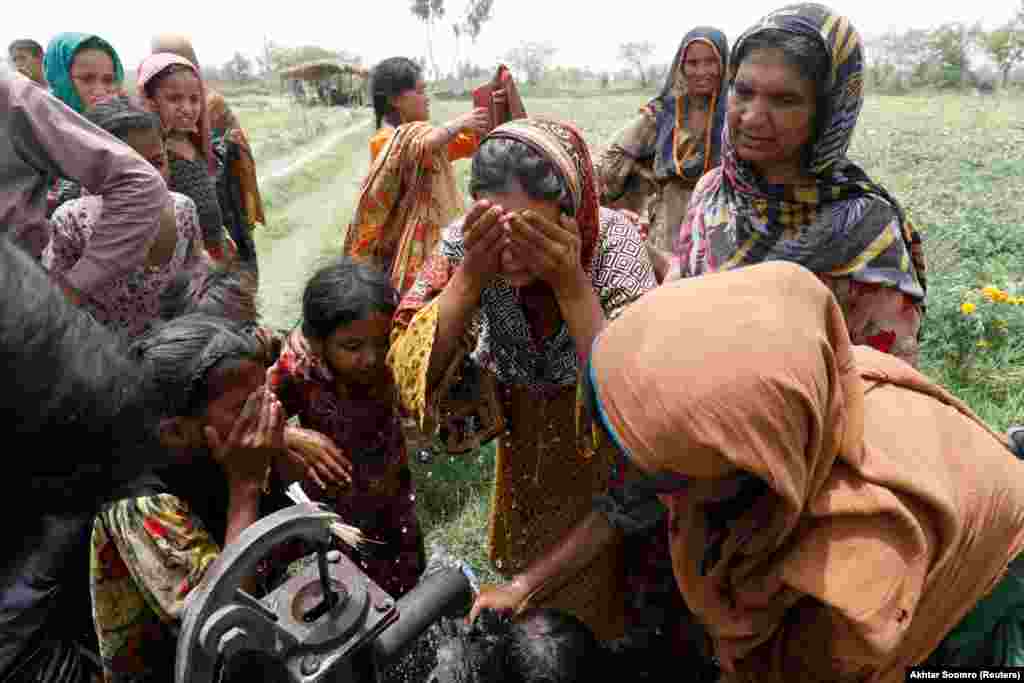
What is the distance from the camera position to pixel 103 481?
3.10 feet

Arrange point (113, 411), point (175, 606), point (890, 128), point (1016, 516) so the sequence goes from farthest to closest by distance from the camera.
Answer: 1. point (890, 128)
2. point (175, 606)
3. point (1016, 516)
4. point (113, 411)

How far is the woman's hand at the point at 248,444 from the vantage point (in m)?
1.66

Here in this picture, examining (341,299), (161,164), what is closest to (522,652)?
→ (341,299)

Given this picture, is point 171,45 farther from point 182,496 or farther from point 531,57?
point 531,57

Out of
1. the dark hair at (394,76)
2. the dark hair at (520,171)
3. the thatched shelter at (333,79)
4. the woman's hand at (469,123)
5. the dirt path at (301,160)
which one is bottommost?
the dirt path at (301,160)

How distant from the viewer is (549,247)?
1657 mm

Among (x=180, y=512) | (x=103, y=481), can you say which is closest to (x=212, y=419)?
(x=180, y=512)

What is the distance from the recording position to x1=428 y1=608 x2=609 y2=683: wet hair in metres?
1.50

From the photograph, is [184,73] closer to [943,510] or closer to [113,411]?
[113,411]

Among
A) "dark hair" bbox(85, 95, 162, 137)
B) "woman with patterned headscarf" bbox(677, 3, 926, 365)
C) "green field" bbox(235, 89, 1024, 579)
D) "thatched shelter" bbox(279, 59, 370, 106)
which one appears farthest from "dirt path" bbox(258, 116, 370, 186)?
"thatched shelter" bbox(279, 59, 370, 106)

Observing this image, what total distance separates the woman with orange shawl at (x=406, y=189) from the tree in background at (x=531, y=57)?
85.2 metres

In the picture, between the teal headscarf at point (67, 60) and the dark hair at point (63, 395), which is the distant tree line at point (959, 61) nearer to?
the teal headscarf at point (67, 60)

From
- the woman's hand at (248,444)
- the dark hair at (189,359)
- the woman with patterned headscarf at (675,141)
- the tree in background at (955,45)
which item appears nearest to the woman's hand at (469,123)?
the woman with patterned headscarf at (675,141)

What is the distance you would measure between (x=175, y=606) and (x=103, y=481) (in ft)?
1.99
